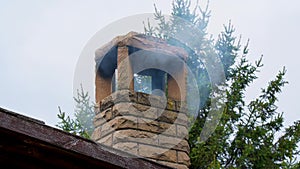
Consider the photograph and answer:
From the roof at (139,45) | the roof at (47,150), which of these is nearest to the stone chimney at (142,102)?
the roof at (139,45)

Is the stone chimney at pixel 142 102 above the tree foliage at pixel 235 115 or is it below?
below

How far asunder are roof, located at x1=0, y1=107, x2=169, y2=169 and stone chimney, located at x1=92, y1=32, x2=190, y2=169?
1529mm

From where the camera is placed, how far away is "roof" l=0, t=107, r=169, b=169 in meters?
2.49

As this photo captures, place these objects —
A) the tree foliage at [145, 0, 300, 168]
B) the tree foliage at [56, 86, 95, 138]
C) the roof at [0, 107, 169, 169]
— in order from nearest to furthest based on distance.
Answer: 1. the roof at [0, 107, 169, 169]
2. the tree foliage at [145, 0, 300, 168]
3. the tree foliage at [56, 86, 95, 138]

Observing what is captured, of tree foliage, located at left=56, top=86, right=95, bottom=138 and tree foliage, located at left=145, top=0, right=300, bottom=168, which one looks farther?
tree foliage, located at left=56, top=86, right=95, bottom=138

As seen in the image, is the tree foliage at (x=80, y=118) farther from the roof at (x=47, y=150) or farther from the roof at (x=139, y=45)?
the roof at (x=47, y=150)

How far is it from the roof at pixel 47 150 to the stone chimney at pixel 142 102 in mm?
1529

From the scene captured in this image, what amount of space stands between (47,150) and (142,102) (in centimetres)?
199

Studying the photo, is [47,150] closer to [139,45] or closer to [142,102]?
[142,102]

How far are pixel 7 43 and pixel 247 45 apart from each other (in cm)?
506

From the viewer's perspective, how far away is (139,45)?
15.5ft

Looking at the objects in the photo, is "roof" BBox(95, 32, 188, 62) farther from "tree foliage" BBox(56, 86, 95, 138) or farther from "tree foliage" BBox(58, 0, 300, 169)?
"tree foliage" BBox(56, 86, 95, 138)

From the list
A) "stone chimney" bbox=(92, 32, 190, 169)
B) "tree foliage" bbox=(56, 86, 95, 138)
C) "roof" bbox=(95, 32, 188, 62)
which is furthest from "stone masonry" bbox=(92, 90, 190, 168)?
"tree foliage" bbox=(56, 86, 95, 138)

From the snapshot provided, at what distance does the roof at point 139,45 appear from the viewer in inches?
186
